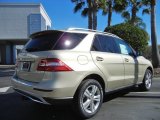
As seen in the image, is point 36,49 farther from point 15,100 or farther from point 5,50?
point 5,50

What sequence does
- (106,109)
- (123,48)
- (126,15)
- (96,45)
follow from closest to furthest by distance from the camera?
(96,45), (106,109), (123,48), (126,15)

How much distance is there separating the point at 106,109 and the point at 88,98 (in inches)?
Result: 34.7

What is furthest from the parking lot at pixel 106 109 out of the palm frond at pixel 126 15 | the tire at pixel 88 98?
the palm frond at pixel 126 15

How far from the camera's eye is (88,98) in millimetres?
5414

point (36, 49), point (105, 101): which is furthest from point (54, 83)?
point (105, 101)

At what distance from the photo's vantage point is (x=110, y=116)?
18.2 ft

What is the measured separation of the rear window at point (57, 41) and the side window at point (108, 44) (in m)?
0.62

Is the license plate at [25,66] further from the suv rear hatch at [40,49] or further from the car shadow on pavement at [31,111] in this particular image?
the car shadow on pavement at [31,111]

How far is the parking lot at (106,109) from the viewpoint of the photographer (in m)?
5.53

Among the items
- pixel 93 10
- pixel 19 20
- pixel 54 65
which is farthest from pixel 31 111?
pixel 19 20

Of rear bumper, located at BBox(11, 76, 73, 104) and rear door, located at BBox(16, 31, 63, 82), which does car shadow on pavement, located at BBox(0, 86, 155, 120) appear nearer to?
rear bumper, located at BBox(11, 76, 73, 104)

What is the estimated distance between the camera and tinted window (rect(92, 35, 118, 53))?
19.4 feet

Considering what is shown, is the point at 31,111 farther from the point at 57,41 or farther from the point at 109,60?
the point at 109,60

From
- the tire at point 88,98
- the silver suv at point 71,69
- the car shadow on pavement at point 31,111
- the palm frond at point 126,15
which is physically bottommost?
the car shadow on pavement at point 31,111
